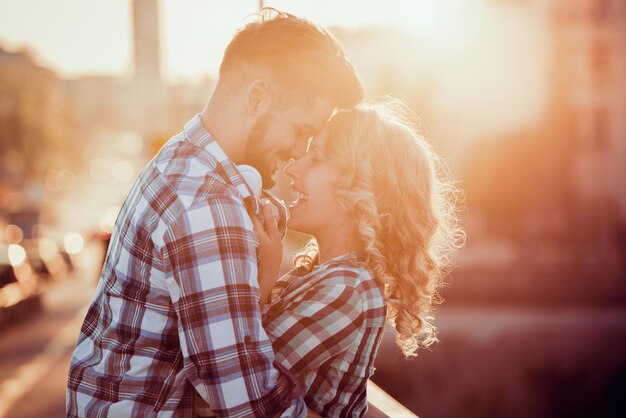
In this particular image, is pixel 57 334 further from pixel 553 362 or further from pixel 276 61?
pixel 276 61

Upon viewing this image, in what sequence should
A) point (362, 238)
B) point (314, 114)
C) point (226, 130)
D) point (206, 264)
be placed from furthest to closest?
point (362, 238)
point (314, 114)
point (226, 130)
point (206, 264)

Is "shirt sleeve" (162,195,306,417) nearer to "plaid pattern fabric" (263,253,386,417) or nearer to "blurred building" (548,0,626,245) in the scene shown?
"plaid pattern fabric" (263,253,386,417)

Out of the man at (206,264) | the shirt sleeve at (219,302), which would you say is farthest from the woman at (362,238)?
the shirt sleeve at (219,302)

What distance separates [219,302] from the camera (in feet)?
6.31

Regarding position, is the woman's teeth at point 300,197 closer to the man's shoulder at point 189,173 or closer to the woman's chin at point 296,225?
the woman's chin at point 296,225

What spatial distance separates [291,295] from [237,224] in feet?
1.80

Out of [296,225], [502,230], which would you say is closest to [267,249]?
[296,225]

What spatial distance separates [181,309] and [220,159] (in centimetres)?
43

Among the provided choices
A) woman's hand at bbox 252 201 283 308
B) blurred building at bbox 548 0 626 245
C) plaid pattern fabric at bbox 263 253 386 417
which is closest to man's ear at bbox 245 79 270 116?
woman's hand at bbox 252 201 283 308

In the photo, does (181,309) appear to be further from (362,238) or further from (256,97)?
(362,238)

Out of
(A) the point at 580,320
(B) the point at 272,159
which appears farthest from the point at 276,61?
(A) the point at 580,320

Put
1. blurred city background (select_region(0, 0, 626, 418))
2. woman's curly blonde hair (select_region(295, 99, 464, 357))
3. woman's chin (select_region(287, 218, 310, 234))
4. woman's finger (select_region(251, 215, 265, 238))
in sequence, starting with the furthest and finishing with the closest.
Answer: blurred city background (select_region(0, 0, 626, 418)) → woman's chin (select_region(287, 218, 310, 234)) → woman's curly blonde hair (select_region(295, 99, 464, 357)) → woman's finger (select_region(251, 215, 265, 238))

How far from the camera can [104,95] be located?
138750mm

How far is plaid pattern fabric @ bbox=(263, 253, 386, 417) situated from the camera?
232 centimetres
